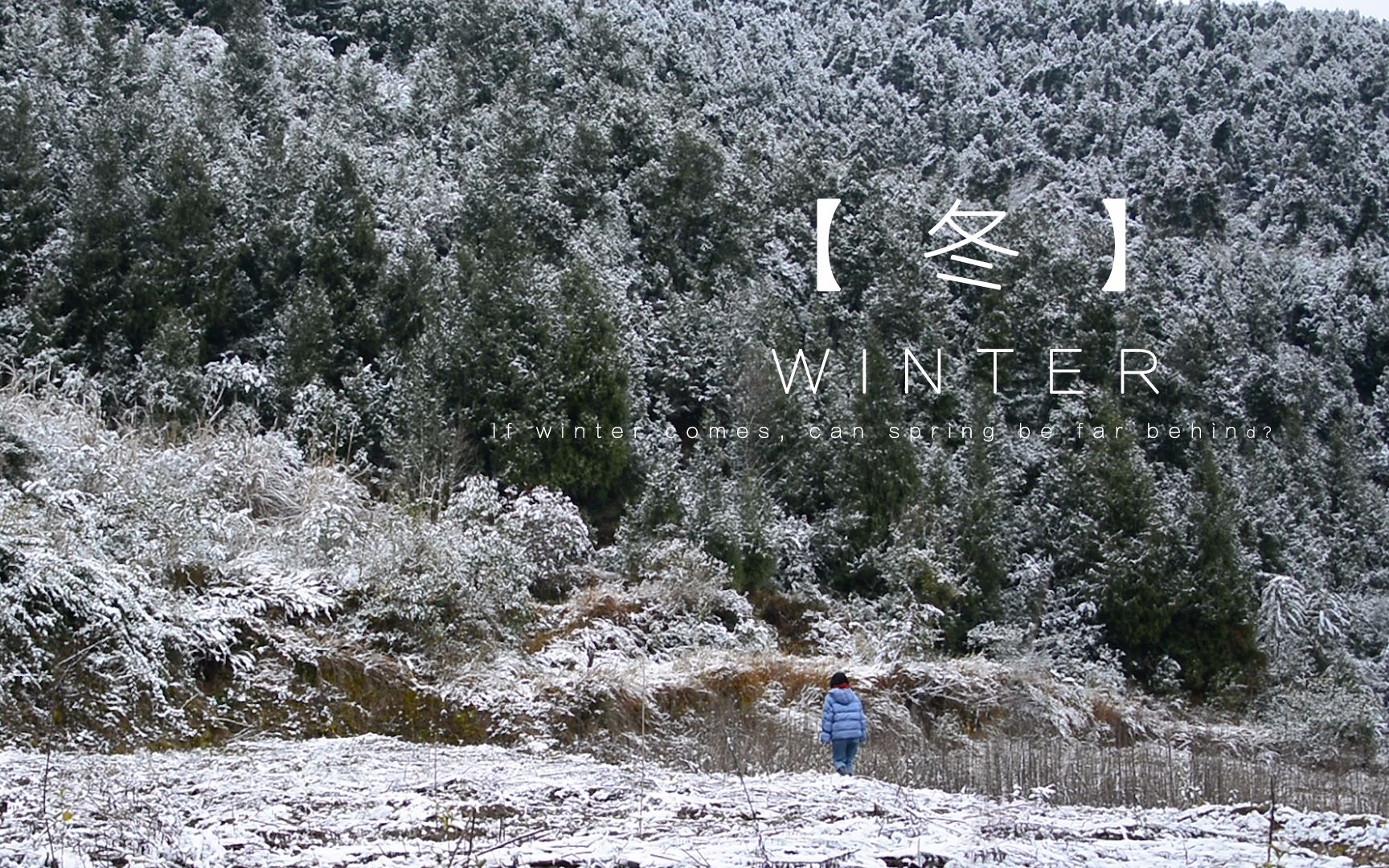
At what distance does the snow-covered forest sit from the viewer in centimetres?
1152

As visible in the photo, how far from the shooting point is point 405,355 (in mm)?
25297

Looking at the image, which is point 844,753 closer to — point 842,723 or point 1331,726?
point 842,723

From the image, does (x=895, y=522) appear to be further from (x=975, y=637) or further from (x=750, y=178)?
(x=750, y=178)

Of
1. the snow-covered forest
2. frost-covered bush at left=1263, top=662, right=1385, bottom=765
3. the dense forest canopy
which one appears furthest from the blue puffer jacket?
the dense forest canopy

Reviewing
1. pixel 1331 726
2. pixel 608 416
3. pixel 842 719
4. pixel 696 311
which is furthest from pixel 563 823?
pixel 696 311

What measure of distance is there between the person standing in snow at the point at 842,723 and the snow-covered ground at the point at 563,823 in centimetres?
88

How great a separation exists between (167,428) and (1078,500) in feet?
59.5

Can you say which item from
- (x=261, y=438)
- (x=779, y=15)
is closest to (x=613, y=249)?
(x=261, y=438)

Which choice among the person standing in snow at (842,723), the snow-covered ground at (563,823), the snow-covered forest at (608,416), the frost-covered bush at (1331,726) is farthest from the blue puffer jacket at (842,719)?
the frost-covered bush at (1331,726)

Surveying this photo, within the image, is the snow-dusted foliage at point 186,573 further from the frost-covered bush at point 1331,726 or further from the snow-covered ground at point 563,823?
the frost-covered bush at point 1331,726

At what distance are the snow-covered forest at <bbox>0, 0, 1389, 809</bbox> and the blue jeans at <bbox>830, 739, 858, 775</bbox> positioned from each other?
1.16 m

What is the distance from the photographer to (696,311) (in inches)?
1181

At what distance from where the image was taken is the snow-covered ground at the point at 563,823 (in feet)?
17.6

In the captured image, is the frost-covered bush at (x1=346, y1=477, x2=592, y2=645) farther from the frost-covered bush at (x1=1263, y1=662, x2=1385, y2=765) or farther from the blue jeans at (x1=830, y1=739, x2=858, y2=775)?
the frost-covered bush at (x1=1263, y1=662, x2=1385, y2=765)
